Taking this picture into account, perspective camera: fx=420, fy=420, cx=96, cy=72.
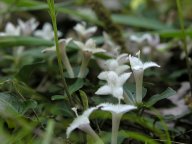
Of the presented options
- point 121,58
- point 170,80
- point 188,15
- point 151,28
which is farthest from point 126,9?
point 121,58

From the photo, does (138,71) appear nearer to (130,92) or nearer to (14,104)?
(130,92)

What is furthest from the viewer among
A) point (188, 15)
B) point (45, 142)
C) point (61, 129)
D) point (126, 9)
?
point (126, 9)

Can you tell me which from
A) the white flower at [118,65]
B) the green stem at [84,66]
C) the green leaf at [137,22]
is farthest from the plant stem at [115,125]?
the green leaf at [137,22]

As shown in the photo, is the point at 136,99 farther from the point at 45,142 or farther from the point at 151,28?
the point at 151,28

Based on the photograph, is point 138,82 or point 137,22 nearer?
point 138,82

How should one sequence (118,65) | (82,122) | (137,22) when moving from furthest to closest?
(137,22) → (118,65) → (82,122)

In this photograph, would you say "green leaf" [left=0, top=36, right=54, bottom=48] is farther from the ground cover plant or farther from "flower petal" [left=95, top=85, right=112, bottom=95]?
"flower petal" [left=95, top=85, right=112, bottom=95]

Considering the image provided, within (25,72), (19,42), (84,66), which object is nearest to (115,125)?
(84,66)

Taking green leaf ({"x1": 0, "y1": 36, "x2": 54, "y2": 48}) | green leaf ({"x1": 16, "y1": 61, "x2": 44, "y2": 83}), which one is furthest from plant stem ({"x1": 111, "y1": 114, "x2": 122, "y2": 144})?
green leaf ({"x1": 0, "y1": 36, "x2": 54, "y2": 48})
